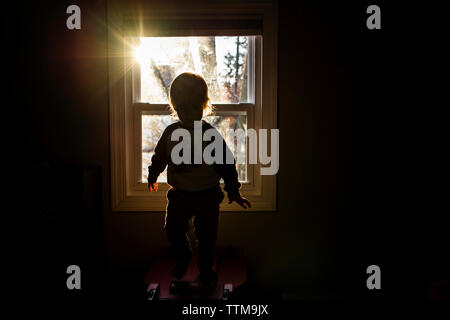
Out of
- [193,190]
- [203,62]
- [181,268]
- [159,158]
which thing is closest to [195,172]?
[193,190]

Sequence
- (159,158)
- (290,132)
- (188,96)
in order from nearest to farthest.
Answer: (188,96), (159,158), (290,132)

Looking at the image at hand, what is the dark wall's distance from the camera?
2043 mm

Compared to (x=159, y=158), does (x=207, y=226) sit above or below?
below

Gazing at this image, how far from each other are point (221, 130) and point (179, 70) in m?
0.46

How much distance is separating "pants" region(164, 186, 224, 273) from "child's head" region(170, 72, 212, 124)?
359 mm

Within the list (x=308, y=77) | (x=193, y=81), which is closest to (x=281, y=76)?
(x=308, y=77)

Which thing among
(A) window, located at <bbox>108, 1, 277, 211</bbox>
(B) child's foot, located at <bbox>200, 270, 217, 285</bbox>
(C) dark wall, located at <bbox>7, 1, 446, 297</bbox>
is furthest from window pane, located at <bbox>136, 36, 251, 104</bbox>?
(B) child's foot, located at <bbox>200, 270, 217, 285</bbox>

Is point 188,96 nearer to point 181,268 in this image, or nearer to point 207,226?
point 207,226

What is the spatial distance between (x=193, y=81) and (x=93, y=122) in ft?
2.79

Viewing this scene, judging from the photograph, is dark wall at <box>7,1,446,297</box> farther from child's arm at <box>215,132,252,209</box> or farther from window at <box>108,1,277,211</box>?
child's arm at <box>215,132,252,209</box>

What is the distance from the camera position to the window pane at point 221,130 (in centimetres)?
215

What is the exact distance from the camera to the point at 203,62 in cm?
214

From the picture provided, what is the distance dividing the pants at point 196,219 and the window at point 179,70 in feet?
1.61

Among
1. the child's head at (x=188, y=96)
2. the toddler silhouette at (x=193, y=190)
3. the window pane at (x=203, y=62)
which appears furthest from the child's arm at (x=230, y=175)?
the window pane at (x=203, y=62)
